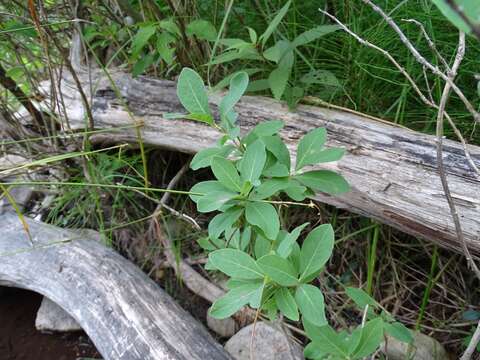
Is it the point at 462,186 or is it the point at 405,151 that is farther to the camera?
the point at 405,151

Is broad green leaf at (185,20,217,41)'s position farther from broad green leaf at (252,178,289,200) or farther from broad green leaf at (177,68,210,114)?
broad green leaf at (252,178,289,200)

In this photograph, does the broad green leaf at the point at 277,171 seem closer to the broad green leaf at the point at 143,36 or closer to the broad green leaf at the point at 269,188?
the broad green leaf at the point at 269,188

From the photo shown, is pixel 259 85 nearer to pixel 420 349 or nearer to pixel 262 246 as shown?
pixel 262 246

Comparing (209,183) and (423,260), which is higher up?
(209,183)

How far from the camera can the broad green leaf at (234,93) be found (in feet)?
3.17

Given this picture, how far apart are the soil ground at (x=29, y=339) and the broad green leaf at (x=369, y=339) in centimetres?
121

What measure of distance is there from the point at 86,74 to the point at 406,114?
1344 millimetres

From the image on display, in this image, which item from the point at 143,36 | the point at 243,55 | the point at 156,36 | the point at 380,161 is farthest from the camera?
the point at 156,36

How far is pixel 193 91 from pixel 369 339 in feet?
1.93

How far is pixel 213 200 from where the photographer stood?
0.86 meters

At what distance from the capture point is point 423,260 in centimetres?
158

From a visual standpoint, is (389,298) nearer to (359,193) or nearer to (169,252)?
(359,193)

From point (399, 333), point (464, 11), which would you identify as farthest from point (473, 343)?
point (464, 11)

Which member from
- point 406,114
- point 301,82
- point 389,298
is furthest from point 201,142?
point 389,298
